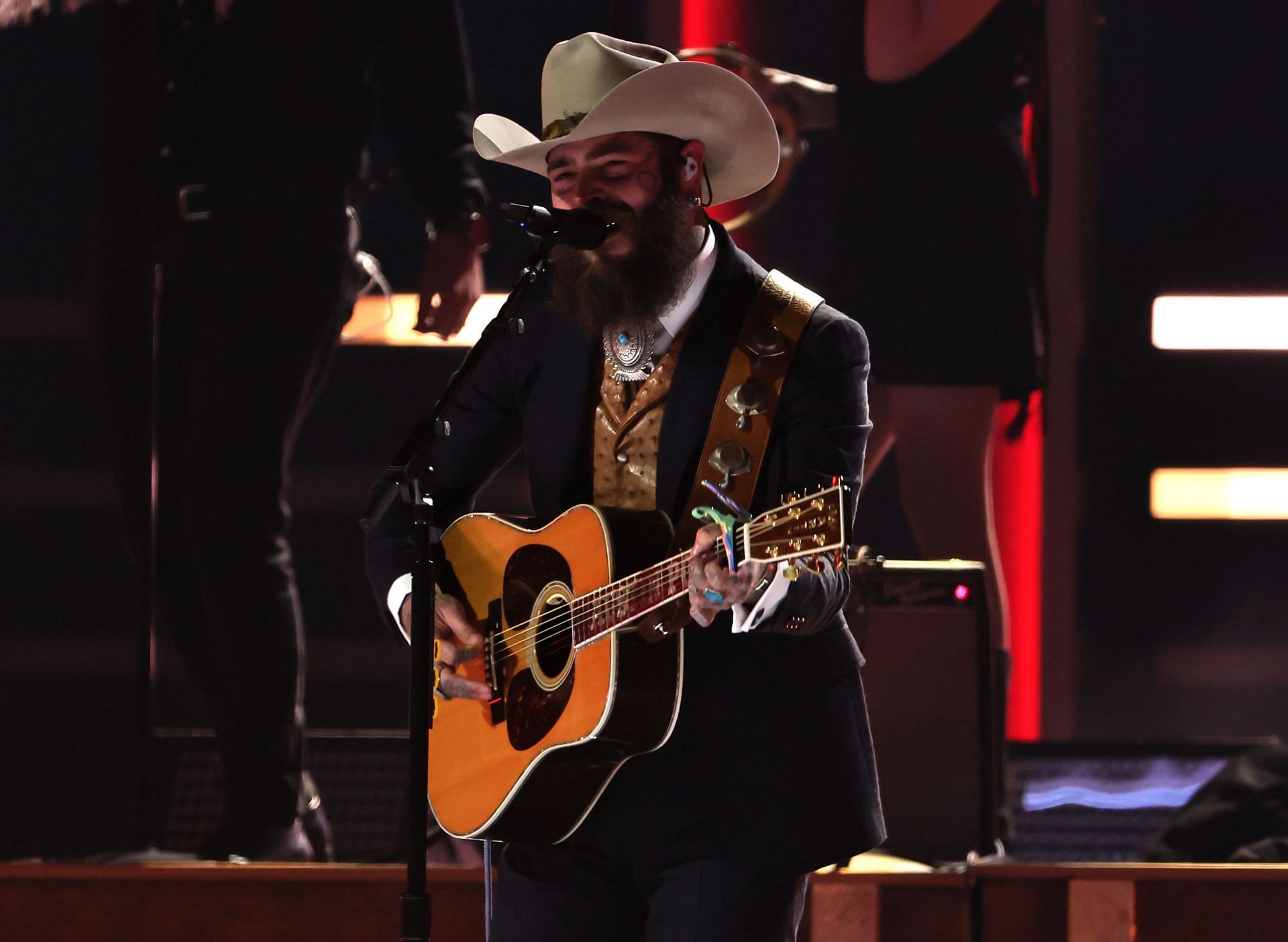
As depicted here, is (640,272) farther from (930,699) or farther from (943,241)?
(943,241)

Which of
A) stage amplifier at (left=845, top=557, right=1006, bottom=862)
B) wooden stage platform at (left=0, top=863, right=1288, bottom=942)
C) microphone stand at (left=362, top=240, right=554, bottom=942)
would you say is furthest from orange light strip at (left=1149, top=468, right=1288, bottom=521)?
microphone stand at (left=362, top=240, right=554, bottom=942)

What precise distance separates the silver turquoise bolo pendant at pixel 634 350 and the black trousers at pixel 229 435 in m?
2.26

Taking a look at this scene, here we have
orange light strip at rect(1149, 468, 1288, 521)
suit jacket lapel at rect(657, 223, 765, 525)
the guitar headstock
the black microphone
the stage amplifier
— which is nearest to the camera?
the guitar headstock

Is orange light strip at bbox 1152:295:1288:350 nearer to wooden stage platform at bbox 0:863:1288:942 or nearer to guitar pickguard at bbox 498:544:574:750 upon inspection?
wooden stage platform at bbox 0:863:1288:942

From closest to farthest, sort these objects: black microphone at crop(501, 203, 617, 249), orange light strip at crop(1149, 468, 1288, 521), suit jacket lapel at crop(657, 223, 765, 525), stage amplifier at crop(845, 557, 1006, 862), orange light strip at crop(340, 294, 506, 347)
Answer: black microphone at crop(501, 203, 617, 249) → suit jacket lapel at crop(657, 223, 765, 525) → stage amplifier at crop(845, 557, 1006, 862) → orange light strip at crop(1149, 468, 1288, 521) → orange light strip at crop(340, 294, 506, 347)

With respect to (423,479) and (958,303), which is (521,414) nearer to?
(423,479)

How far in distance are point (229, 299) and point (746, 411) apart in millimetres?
2596

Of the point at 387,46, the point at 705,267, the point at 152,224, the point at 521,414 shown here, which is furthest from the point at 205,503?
the point at 705,267

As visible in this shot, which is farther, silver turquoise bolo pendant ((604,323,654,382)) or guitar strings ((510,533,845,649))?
silver turquoise bolo pendant ((604,323,654,382))

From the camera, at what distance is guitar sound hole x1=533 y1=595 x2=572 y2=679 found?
6.61 feet

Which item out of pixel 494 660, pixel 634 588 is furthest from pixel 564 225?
pixel 494 660

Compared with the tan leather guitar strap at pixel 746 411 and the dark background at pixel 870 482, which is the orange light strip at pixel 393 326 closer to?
the dark background at pixel 870 482

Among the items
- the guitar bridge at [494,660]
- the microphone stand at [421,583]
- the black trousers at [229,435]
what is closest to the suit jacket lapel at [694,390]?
the microphone stand at [421,583]

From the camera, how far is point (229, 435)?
404 centimetres
